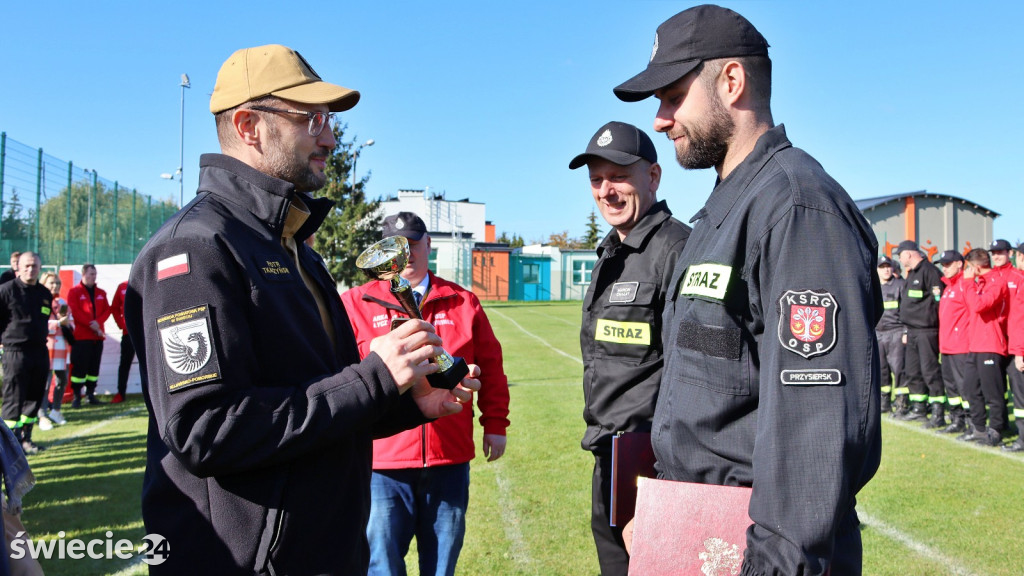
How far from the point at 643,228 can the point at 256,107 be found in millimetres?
2040

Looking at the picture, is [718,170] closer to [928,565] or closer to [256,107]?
[256,107]

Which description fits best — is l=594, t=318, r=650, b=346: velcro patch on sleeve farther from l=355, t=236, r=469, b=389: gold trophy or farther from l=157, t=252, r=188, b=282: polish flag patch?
l=157, t=252, r=188, b=282: polish flag patch

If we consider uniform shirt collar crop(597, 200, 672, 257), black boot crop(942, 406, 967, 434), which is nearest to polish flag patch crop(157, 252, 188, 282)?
uniform shirt collar crop(597, 200, 672, 257)

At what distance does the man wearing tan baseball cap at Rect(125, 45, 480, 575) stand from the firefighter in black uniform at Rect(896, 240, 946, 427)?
11085mm

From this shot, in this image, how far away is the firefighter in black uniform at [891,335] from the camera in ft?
38.3

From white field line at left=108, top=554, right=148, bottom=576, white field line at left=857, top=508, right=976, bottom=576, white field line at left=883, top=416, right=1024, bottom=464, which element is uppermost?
white field line at left=883, top=416, right=1024, bottom=464

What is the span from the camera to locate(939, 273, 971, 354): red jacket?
10.0 m

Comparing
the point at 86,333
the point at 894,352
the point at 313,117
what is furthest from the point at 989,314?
the point at 86,333

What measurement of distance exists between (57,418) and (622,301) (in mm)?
11241

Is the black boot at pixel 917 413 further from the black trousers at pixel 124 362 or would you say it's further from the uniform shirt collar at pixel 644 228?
the black trousers at pixel 124 362

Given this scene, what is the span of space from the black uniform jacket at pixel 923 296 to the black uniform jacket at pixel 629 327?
30.7 ft

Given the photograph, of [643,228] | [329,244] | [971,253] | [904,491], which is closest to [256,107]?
[643,228]

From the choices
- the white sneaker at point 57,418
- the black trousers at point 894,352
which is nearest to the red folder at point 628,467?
the black trousers at point 894,352

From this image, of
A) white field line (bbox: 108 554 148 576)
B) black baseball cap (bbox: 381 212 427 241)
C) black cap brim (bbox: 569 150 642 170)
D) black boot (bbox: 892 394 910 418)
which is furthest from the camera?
black boot (bbox: 892 394 910 418)
